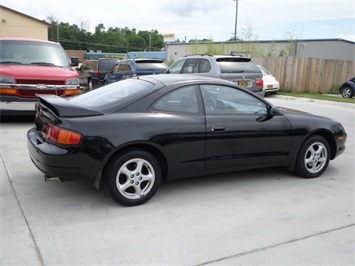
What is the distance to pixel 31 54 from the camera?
858 centimetres

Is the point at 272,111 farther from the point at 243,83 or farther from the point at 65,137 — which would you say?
the point at 243,83

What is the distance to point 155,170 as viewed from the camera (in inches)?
161

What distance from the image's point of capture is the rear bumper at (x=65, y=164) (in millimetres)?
3721

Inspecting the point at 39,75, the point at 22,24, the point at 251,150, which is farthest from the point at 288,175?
the point at 22,24

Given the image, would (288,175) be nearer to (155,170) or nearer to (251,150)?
(251,150)

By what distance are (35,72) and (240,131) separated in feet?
16.8

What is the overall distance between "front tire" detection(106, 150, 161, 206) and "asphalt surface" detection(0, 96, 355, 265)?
13 cm

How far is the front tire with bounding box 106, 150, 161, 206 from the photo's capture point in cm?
389

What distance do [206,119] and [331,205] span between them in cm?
182

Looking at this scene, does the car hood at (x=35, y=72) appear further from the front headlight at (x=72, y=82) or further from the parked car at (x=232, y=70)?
the parked car at (x=232, y=70)

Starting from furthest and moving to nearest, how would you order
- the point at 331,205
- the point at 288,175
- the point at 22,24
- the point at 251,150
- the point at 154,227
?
1. the point at 22,24
2. the point at 288,175
3. the point at 251,150
4. the point at 331,205
5. the point at 154,227

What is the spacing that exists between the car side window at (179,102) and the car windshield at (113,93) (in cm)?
25

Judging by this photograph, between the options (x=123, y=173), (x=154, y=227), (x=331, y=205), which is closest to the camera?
(x=154, y=227)

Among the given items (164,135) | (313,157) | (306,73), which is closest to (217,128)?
(164,135)
